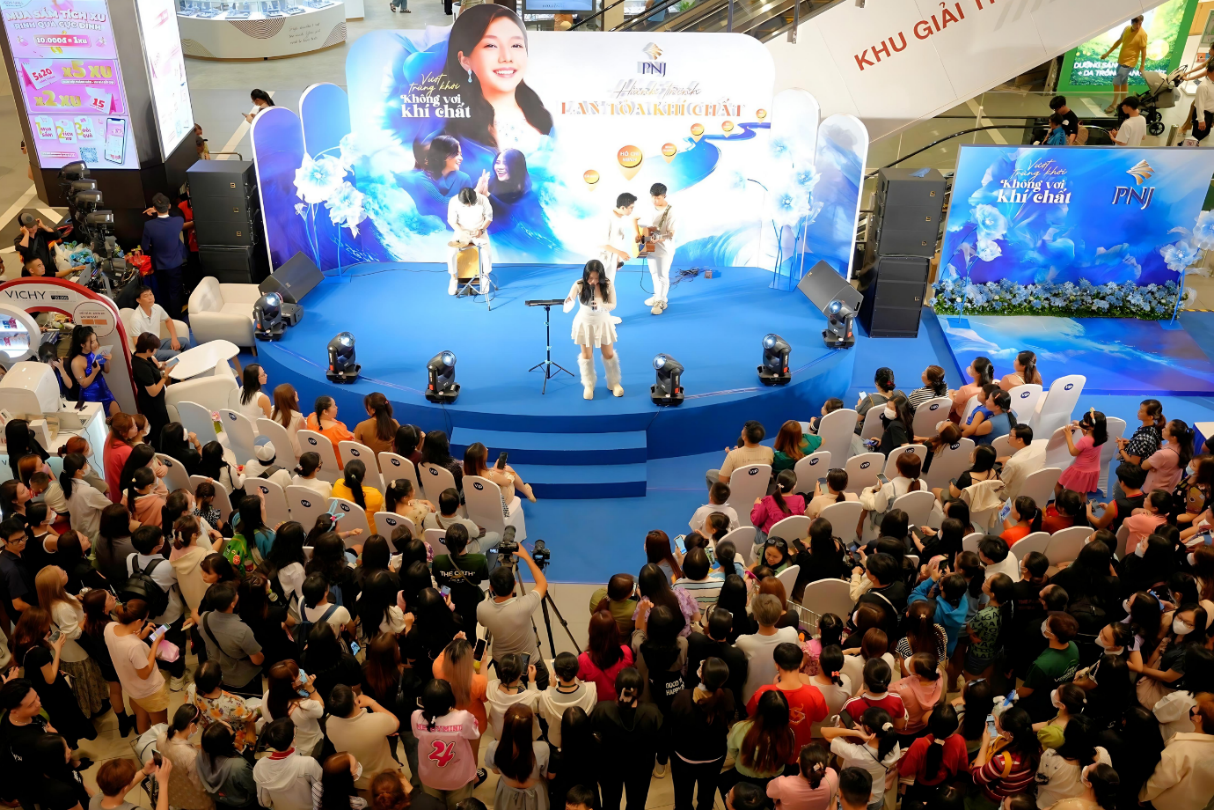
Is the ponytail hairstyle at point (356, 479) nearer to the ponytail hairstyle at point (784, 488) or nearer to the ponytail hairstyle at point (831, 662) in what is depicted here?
the ponytail hairstyle at point (784, 488)

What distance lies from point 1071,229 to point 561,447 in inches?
256

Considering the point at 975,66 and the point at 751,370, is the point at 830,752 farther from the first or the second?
the point at 975,66

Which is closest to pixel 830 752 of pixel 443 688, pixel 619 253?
pixel 443 688

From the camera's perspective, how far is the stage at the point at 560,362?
28.8 feet

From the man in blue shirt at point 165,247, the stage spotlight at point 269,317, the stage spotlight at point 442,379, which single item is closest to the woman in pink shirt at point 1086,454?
the stage spotlight at point 442,379

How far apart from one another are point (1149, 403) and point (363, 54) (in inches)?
318

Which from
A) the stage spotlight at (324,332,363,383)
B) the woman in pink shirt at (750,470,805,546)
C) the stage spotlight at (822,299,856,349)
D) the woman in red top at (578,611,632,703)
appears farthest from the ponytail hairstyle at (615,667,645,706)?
the stage spotlight at (822,299,856,349)

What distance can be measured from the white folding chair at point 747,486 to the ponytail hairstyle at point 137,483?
11.9 feet

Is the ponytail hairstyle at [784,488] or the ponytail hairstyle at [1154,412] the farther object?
the ponytail hairstyle at [1154,412]

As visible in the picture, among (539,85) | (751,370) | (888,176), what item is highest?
(539,85)

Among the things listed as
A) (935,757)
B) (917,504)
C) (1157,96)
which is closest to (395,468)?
(917,504)

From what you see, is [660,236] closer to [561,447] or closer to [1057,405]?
[561,447]

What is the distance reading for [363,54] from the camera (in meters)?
10.7

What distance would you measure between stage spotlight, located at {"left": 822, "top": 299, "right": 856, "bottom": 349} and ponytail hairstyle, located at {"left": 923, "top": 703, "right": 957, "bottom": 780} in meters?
5.67
